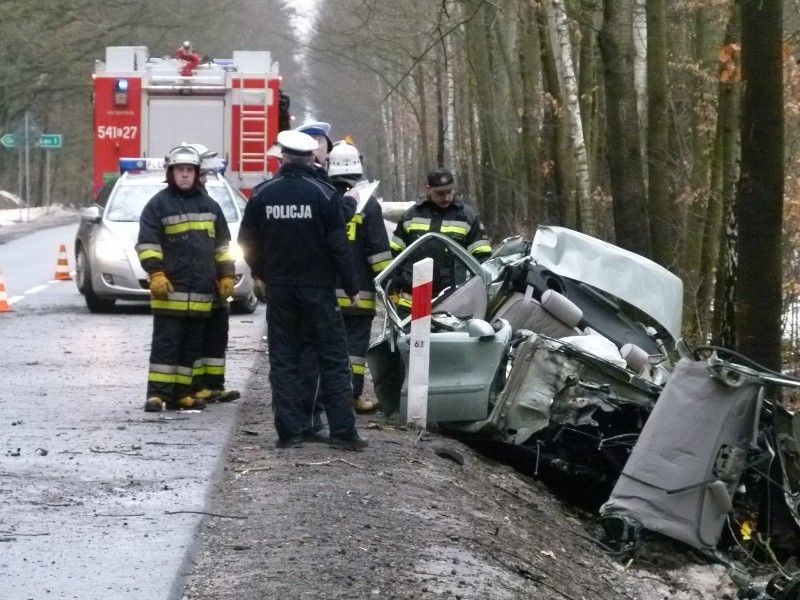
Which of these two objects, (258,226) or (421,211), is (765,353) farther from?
(258,226)

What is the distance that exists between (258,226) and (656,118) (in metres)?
8.84

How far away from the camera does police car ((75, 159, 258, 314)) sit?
16.7m

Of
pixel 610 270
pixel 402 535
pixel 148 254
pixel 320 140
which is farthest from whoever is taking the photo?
pixel 610 270

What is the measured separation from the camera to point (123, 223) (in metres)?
17.2

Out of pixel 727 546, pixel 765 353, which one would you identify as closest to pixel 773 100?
pixel 765 353

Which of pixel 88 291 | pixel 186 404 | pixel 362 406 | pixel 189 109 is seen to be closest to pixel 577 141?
pixel 189 109

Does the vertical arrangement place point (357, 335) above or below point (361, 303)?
below

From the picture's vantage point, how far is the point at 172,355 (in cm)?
991

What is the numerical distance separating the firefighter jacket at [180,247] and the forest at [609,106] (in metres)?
3.67

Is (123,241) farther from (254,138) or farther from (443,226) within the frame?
(443,226)

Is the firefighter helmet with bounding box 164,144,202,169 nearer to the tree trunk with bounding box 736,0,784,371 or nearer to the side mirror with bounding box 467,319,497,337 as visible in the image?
the side mirror with bounding box 467,319,497,337

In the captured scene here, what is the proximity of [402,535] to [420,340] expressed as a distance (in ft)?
8.85

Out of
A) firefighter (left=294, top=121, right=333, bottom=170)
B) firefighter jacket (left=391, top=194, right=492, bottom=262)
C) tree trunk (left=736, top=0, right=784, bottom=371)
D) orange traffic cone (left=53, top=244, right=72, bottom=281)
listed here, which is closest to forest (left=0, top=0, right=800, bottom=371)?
tree trunk (left=736, top=0, right=784, bottom=371)

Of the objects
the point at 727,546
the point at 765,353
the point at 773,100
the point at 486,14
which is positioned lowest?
the point at 727,546
